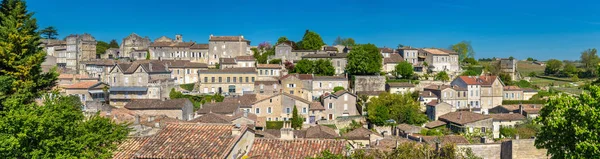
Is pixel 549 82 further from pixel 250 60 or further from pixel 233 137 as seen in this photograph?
pixel 233 137

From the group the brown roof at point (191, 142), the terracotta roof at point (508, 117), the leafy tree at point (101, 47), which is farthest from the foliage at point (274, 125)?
the leafy tree at point (101, 47)

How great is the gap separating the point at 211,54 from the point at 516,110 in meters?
42.8

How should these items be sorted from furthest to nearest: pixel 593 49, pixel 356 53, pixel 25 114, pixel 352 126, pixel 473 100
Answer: pixel 593 49 → pixel 356 53 → pixel 473 100 → pixel 352 126 → pixel 25 114

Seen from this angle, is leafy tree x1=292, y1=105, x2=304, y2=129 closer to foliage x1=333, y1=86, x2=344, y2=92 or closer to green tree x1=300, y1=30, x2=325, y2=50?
foliage x1=333, y1=86, x2=344, y2=92

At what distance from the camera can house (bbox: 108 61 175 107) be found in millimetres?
53969

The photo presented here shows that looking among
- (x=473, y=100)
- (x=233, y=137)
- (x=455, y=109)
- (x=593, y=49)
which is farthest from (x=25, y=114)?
(x=593, y=49)

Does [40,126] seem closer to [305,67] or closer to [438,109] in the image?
[438,109]

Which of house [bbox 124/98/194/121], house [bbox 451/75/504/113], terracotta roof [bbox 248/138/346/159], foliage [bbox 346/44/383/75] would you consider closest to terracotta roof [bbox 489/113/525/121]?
house [bbox 451/75/504/113]

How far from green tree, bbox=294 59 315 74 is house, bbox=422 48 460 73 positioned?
73.8 ft

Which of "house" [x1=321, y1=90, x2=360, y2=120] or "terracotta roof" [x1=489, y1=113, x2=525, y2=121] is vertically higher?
"house" [x1=321, y1=90, x2=360, y2=120]

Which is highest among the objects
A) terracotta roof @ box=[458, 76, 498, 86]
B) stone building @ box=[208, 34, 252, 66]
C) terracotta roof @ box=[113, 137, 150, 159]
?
stone building @ box=[208, 34, 252, 66]

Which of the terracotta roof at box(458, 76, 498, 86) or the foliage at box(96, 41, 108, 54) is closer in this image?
the terracotta roof at box(458, 76, 498, 86)

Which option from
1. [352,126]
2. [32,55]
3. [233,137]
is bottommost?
[352,126]

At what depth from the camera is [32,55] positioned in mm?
19453
